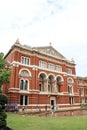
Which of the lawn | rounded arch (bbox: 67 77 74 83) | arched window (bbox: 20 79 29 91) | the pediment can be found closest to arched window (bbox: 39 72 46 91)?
arched window (bbox: 20 79 29 91)

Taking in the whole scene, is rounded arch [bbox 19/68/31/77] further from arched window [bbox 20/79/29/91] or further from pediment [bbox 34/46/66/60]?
pediment [bbox 34/46/66/60]

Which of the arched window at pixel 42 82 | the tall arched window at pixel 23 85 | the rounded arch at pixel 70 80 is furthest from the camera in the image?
Answer: the rounded arch at pixel 70 80

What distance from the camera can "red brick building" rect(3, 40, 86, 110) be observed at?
35.4m

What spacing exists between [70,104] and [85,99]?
60.3 ft

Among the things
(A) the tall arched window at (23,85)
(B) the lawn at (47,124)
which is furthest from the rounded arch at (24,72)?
(B) the lawn at (47,124)

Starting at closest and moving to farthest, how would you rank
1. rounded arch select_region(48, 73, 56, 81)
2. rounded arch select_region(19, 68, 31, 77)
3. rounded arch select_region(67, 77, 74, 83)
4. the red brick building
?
the red brick building
rounded arch select_region(19, 68, 31, 77)
rounded arch select_region(48, 73, 56, 81)
rounded arch select_region(67, 77, 74, 83)

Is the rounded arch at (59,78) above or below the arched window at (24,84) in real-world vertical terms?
above

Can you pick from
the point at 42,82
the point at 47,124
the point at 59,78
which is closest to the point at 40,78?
the point at 42,82

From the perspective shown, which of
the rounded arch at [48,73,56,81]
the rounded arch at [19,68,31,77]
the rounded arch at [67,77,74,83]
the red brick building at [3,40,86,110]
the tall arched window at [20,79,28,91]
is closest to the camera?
the red brick building at [3,40,86,110]

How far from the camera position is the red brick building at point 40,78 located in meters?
35.4

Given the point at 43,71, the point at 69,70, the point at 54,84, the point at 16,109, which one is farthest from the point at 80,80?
the point at 16,109

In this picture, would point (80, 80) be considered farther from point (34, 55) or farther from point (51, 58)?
point (34, 55)

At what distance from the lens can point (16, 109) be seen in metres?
31.2

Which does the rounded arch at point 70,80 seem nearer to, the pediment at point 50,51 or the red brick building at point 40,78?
the red brick building at point 40,78
